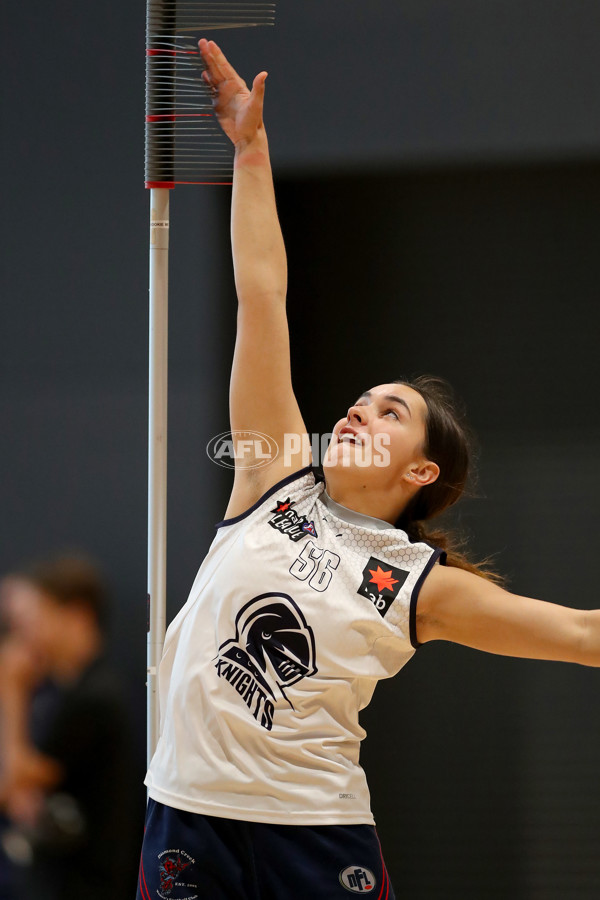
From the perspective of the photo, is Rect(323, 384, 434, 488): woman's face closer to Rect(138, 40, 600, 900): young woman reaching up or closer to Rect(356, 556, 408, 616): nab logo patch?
Rect(138, 40, 600, 900): young woman reaching up

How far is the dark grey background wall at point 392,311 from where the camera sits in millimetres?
1578

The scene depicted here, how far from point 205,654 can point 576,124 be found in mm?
1163

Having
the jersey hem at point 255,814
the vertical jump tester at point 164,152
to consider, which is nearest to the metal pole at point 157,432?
the vertical jump tester at point 164,152

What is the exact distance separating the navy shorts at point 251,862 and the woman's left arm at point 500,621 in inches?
11.0

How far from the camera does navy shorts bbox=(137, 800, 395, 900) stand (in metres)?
1.02

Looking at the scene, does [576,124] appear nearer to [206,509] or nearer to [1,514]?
[206,509]

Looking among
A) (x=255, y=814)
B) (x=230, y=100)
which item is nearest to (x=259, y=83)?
(x=230, y=100)

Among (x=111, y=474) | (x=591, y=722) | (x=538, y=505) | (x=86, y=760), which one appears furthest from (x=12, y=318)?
(x=591, y=722)

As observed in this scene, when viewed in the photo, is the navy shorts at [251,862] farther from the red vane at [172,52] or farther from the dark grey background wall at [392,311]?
the red vane at [172,52]

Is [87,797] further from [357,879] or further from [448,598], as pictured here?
[448,598]

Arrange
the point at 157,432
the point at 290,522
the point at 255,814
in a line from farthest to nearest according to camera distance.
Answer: the point at 157,432
the point at 290,522
the point at 255,814

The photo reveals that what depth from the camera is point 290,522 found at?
1.13 m

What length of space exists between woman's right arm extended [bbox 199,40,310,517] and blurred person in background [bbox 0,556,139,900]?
63cm

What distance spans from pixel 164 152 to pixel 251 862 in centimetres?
94
